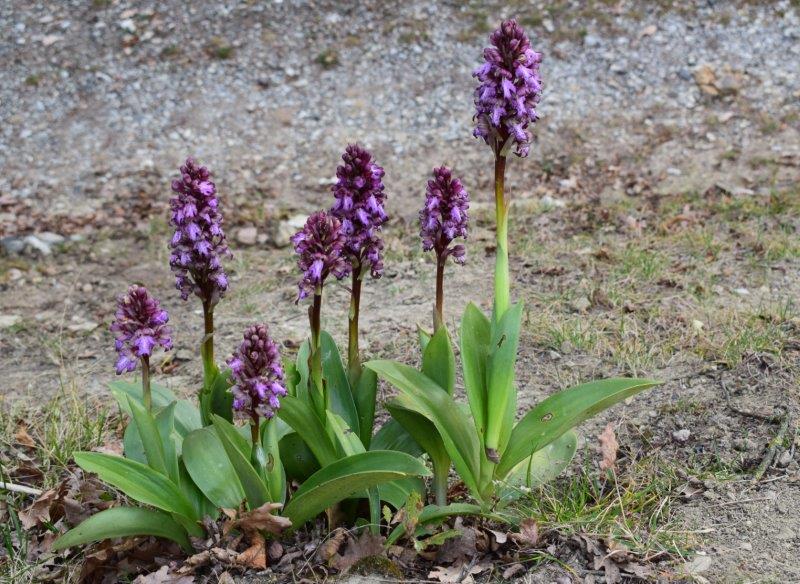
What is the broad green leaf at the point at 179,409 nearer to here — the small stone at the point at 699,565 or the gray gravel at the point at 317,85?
the small stone at the point at 699,565

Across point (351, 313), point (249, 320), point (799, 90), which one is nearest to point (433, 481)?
point (351, 313)

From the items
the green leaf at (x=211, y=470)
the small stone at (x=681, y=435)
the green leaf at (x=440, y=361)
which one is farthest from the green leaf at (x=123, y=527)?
the small stone at (x=681, y=435)

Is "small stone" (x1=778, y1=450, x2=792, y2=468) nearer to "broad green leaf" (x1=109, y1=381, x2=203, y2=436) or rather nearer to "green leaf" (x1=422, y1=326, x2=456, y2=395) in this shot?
"green leaf" (x1=422, y1=326, x2=456, y2=395)

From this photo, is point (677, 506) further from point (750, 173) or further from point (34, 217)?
point (34, 217)

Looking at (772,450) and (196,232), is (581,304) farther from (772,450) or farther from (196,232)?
(196,232)

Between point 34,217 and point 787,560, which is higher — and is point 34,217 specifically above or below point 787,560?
above

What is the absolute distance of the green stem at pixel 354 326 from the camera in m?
3.20

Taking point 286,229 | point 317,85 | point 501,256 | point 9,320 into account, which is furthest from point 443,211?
point 317,85

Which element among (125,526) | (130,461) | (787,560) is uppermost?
(130,461)

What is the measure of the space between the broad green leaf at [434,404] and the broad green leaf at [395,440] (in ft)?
0.76

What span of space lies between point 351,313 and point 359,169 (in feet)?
1.86

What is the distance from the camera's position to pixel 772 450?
381 cm

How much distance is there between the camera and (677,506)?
11.6ft

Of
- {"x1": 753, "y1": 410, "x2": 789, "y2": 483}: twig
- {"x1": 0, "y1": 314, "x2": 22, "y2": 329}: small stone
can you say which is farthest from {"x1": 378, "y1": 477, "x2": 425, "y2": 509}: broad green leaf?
{"x1": 0, "y1": 314, "x2": 22, "y2": 329}: small stone
